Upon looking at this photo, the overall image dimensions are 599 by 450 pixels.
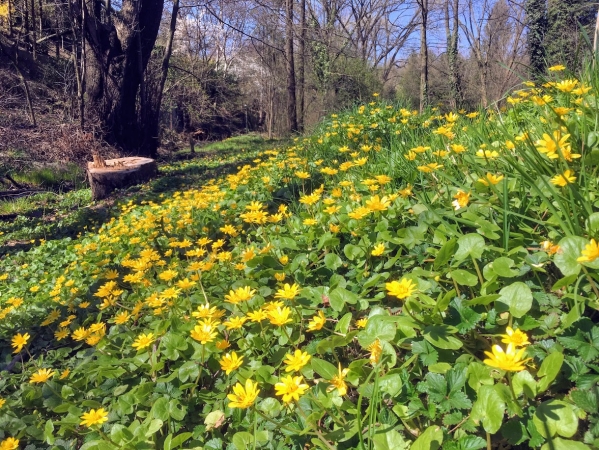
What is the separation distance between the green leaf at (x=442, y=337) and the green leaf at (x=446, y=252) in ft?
1.01

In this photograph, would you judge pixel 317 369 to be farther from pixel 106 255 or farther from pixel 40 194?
pixel 40 194

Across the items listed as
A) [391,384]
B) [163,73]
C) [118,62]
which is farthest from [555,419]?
[163,73]

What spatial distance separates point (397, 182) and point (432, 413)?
1655mm

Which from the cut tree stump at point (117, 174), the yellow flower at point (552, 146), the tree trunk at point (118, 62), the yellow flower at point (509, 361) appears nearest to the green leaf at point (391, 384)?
the yellow flower at point (509, 361)

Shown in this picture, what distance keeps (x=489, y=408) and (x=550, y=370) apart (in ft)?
0.53

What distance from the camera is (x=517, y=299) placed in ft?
4.05

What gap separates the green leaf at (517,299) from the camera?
1212 mm

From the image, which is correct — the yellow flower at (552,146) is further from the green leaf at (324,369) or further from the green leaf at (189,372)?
Result: the green leaf at (189,372)

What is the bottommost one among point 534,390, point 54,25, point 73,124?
point 534,390

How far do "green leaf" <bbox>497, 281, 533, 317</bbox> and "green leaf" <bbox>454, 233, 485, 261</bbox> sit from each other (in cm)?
17

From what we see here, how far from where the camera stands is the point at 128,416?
1606 millimetres

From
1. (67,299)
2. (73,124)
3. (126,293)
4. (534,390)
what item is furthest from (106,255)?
(73,124)

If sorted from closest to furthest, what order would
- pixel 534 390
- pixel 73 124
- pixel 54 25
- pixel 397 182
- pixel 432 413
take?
pixel 534 390 < pixel 432 413 < pixel 397 182 < pixel 73 124 < pixel 54 25

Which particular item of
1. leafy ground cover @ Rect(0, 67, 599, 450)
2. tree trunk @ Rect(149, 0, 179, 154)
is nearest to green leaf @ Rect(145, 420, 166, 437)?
leafy ground cover @ Rect(0, 67, 599, 450)
